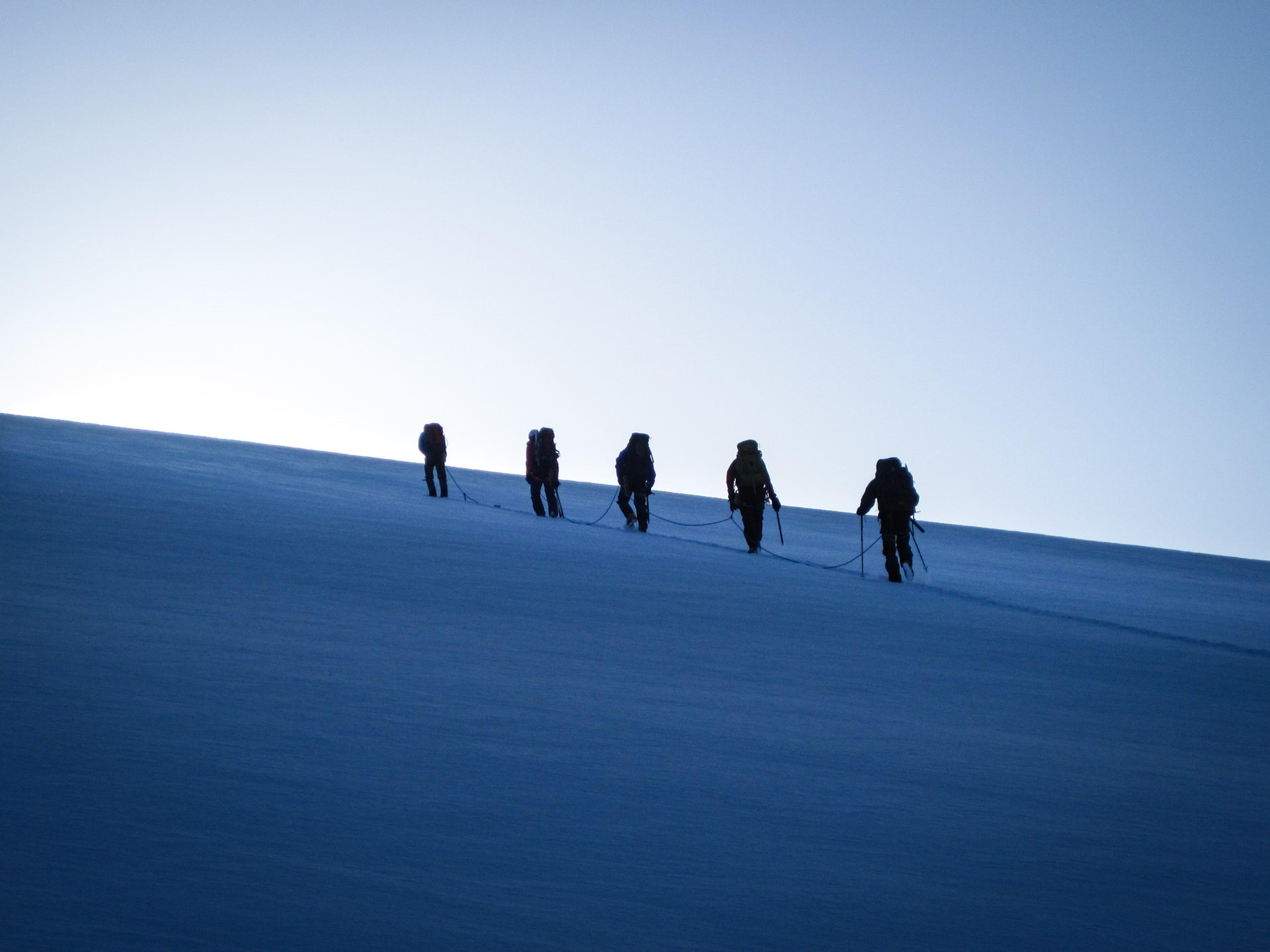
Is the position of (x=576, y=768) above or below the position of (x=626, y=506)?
below

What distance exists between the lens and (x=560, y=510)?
23.3 metres

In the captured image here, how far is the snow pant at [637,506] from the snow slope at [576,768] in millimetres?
8413

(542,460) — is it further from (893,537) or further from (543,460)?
(893,537)

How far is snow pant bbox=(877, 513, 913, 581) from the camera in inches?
584

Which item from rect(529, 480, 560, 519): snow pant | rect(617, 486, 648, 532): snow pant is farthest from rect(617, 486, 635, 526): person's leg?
rect(529, 480, 560, 519): snow pant

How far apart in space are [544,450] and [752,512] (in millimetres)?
5486

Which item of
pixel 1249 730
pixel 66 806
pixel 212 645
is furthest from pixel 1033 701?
pixel 66 806

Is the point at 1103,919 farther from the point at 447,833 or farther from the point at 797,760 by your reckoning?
the point at 447,833

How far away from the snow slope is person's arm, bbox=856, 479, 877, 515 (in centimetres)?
379

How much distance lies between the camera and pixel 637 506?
779 inches

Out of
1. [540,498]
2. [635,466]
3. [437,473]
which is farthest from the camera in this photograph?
[437,473]

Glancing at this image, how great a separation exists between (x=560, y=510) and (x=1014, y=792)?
1843 cm

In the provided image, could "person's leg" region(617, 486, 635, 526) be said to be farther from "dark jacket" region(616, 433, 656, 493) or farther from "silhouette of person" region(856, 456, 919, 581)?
"silhouette of person" region(856, 456, 919, 581)

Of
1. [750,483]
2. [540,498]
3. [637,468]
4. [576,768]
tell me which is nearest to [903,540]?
[750,483]
